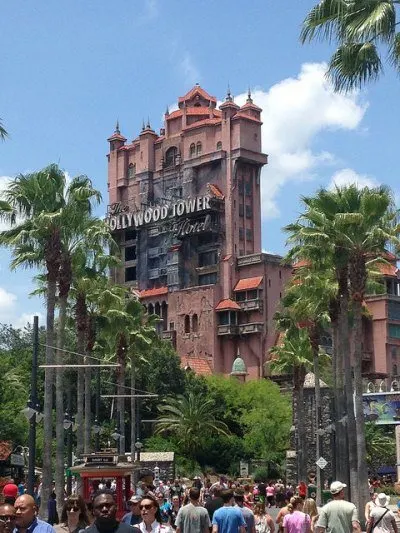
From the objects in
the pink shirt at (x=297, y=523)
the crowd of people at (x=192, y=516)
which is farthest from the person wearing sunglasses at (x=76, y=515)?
the pink shirt at (x=297, y=523)

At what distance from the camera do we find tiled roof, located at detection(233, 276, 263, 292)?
98.2 metres

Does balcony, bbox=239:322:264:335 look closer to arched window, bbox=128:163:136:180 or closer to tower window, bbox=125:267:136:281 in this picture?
tower window, bbox=125:267:136:281

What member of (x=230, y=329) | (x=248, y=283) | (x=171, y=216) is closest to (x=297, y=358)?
(x=230, y=329)

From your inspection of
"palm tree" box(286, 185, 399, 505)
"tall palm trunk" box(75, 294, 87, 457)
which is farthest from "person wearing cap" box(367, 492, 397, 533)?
"tall palm trunk" box(75, 294, 87, 457)

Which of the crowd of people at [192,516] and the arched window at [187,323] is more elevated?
the arched window at [187,323]

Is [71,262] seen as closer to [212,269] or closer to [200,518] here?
[200,518]

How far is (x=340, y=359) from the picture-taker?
1603 inches

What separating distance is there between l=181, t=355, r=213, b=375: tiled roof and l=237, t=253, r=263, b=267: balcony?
33.6ft

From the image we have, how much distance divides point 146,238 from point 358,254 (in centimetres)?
7914

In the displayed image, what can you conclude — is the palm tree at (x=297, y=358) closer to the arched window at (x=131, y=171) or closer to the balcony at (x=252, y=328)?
the balcony at (x=252, y=328)

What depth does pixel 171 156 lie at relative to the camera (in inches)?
4402

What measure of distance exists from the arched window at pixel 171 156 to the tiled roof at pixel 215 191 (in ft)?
26.5

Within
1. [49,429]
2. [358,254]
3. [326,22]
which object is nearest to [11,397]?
[49,429]

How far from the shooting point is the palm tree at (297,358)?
52688 millimetres
